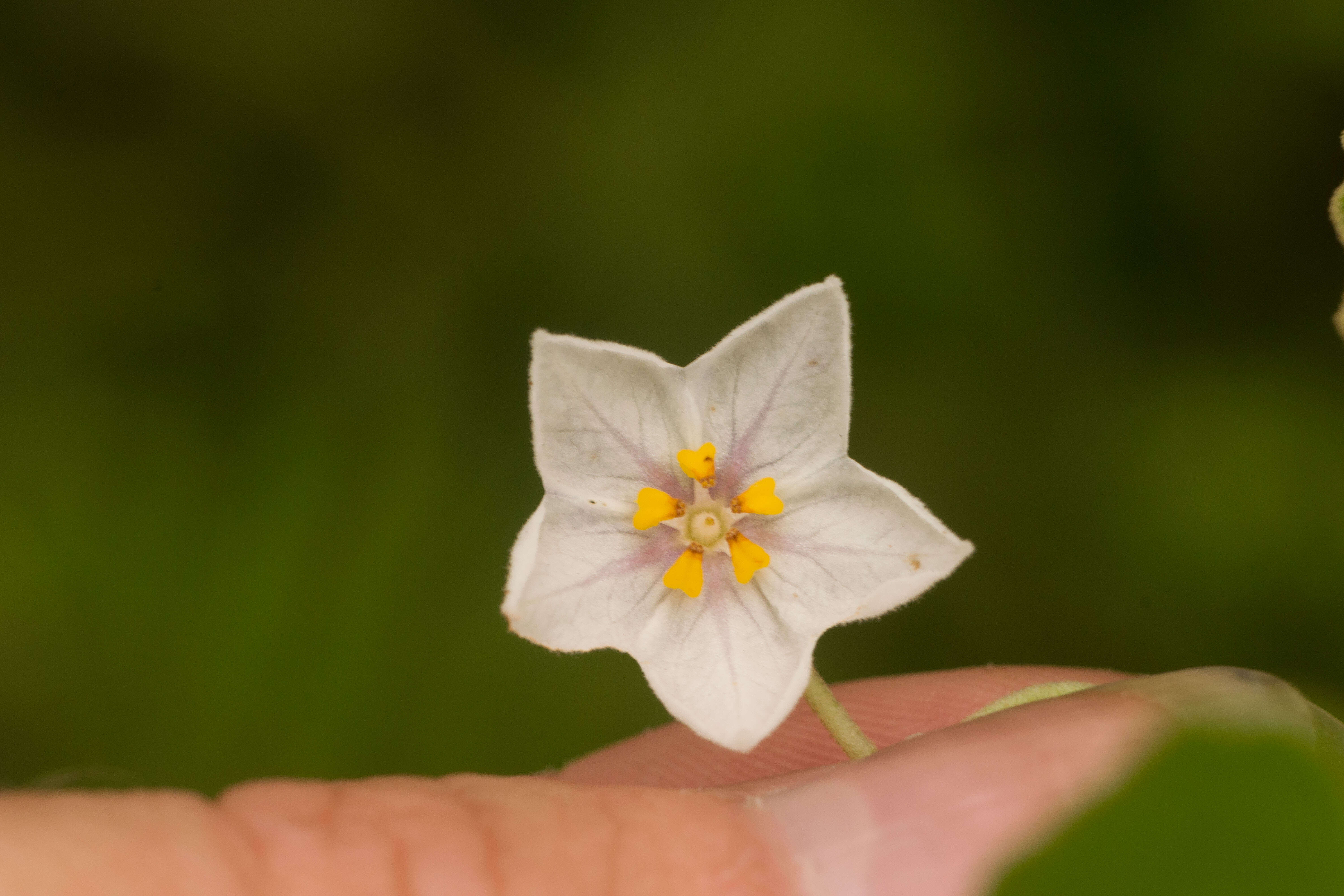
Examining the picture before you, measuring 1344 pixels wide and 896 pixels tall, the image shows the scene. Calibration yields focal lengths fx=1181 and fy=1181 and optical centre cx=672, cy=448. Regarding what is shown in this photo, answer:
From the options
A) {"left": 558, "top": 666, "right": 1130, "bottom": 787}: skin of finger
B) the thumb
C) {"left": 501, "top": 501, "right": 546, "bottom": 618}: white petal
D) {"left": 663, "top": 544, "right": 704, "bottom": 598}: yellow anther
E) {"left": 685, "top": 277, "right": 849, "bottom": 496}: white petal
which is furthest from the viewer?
{"left": 558, "top": 666, "right": 1130, "bottom": 787}: skin of finger

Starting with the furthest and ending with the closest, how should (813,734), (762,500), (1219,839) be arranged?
1. (813,734)
2. (762,500)
3. (1219,839)

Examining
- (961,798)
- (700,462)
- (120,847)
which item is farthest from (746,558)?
(120,847)

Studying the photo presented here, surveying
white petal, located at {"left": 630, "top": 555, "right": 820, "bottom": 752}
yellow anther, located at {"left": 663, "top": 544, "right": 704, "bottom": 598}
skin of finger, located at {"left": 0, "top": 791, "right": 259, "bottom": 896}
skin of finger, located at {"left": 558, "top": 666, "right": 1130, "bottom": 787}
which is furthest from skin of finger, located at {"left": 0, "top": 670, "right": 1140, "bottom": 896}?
skin of finger, located at {"left": 558, "top": 666, "right": 1130, "bottom": 787}

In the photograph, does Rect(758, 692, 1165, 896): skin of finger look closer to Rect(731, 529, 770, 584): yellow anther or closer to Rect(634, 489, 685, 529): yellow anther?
Rect(731, 529, 770, 584): yellow anther

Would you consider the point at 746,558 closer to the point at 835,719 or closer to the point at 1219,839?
the point at 835,719

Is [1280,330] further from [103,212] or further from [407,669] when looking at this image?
[103,212]

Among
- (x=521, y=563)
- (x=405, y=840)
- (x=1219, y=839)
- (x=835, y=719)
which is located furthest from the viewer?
(x=835, y=719)

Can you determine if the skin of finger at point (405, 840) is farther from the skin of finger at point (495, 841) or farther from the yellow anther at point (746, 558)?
the yellow anther at point (746, 558)
